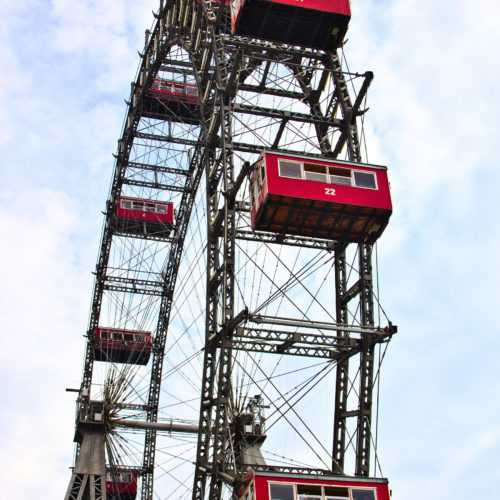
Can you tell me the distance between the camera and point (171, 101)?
147ft

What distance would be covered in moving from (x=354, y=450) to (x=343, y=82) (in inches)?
540

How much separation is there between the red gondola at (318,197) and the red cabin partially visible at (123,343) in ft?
79.2

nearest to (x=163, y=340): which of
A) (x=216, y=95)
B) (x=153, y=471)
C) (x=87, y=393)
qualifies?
(x=153, y=471)

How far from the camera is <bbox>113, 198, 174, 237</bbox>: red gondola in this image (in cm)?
4622

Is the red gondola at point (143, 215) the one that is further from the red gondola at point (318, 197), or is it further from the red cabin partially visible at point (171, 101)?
the red gondola at point (318, 197)

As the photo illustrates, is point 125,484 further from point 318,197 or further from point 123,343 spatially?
point 318,197

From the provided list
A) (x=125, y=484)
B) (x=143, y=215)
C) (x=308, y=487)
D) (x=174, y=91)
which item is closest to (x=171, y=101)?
(x=174, y=91)

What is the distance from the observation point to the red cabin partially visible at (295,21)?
27.4 metres

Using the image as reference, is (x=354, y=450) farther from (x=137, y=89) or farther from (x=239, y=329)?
(x=137, y=89)

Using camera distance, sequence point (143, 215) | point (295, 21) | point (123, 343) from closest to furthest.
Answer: point (295, 21)
point (143, 215)
point (123, 343)

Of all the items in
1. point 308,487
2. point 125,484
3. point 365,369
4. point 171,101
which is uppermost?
point 171,101

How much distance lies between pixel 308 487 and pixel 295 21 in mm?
16581

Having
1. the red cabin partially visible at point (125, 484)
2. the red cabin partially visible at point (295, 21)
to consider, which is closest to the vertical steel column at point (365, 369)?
the red cabin partially visible at point (295, 21)

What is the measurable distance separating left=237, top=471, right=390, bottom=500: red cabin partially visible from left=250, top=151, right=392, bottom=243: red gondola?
8.06 meters
